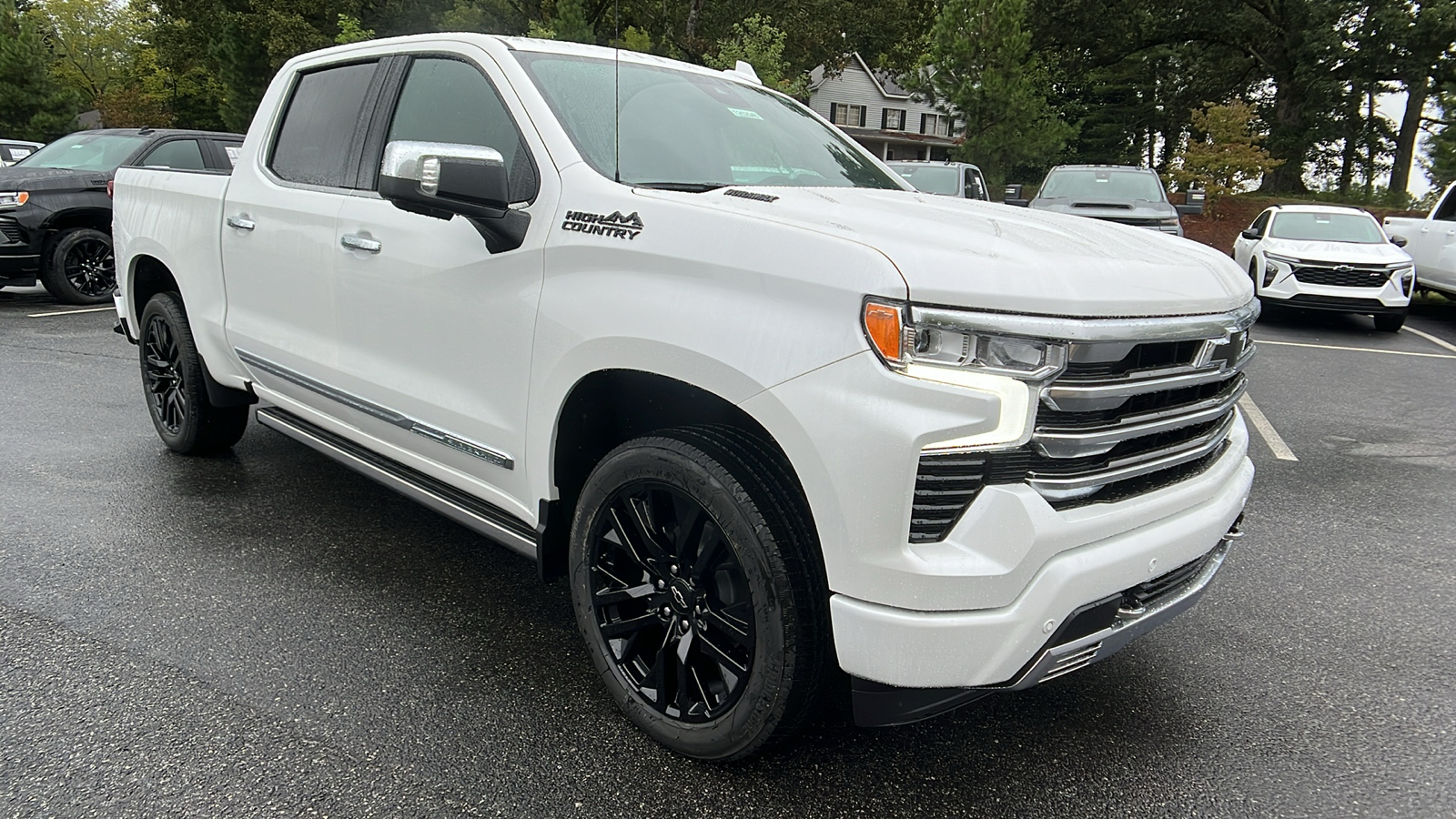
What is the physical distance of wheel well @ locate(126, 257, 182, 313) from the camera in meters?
4.80

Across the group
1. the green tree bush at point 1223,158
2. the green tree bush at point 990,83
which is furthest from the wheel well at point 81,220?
the green tree bush at point 1223,158

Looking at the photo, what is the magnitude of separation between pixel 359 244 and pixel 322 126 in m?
0.83

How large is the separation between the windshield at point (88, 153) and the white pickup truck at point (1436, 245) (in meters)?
15.4

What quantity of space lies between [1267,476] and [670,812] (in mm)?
4366

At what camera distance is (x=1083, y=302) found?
76.3 inches

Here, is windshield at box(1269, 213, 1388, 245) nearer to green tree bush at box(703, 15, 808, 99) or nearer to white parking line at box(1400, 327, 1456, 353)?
white parking line at box(1400, 327, 1456, 353)

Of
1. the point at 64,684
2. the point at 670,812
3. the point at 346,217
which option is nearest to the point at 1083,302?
the point at 670,812

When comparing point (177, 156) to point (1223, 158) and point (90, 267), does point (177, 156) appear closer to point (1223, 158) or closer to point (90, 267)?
point (90, 267)

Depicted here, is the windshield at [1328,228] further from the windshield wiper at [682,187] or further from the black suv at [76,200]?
the black suv at [76,200]

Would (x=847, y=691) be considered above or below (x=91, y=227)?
below

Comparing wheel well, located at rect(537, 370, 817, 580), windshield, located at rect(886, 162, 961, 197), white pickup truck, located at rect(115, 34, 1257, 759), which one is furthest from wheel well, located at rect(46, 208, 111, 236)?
wheel well, located at rect(537, 370, 817, 580)

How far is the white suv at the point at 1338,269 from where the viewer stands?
10.7 metres

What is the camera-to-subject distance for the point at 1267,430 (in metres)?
6.37

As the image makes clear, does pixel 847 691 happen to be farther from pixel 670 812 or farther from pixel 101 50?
pixel 101 50
